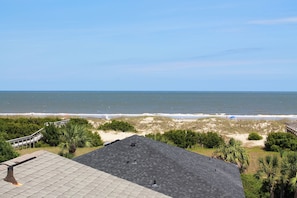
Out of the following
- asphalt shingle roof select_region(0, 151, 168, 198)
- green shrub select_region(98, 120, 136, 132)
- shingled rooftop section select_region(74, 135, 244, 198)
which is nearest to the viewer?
asphalt shingle roof select_region(0, 151, 168, 198)

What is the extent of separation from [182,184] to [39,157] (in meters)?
8.81

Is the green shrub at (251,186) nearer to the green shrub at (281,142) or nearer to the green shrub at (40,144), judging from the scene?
the green shrub at (281,142)

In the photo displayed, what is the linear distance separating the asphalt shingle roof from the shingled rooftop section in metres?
6.90

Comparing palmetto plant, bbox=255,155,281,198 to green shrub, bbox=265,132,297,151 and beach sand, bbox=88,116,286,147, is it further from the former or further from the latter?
beach sand, bbox=88,116,286,147

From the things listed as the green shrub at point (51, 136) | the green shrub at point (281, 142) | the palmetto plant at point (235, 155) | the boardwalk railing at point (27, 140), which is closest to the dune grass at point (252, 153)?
the green shrub at point (281, 142)

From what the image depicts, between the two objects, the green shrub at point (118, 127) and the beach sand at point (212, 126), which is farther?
the beach sand at point (212, 126)

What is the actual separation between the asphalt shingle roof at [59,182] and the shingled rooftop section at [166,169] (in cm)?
690

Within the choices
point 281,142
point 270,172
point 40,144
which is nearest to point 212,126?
point 281,142

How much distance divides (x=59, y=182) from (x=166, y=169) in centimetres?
1075

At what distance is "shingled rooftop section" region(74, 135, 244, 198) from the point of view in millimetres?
18081

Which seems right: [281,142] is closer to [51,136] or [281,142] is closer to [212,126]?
[212,126]

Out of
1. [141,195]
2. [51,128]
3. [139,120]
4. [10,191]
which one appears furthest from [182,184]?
[139,120]

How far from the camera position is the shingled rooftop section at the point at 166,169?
18081 millimetres

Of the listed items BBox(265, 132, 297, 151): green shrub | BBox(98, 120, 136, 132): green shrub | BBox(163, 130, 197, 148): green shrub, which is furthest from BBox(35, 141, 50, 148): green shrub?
BBox(265, 132, 297, 151): green shrub
